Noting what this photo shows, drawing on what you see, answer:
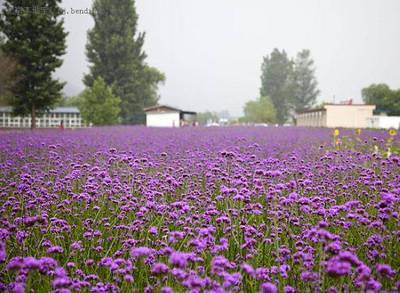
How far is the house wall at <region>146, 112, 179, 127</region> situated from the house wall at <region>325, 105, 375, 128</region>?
19.6m

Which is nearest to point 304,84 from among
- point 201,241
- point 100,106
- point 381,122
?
point 381,122

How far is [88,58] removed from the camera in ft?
184

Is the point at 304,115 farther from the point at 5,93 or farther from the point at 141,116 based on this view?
the point at 5,93

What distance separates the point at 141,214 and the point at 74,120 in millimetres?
76701

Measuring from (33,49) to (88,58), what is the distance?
79.9 feet

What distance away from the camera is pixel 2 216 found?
14.1ft

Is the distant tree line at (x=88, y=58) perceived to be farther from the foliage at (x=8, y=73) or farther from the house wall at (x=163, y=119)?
the house wall at (x=163, y=119)

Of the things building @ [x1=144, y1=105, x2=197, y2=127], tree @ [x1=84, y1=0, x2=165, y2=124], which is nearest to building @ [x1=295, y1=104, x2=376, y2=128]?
building @ [x1=144, y1=105, x2=197, y2=127]

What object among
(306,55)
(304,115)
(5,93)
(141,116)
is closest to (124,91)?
(141,116)

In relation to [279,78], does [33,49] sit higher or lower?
lower

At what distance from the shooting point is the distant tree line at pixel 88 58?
1262 inches

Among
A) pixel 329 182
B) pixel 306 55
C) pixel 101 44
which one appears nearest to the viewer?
pixel 329 182

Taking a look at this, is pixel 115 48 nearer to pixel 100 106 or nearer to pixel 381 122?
pixel 100 106

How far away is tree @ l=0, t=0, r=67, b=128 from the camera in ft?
104
